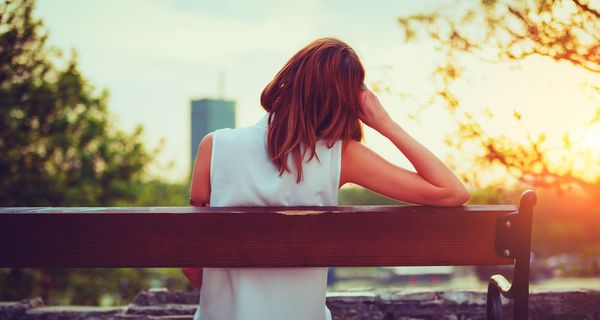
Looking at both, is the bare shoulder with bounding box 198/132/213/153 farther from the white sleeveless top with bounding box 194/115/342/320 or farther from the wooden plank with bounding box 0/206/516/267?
the wooden plank with bounding box 0/206/516/267

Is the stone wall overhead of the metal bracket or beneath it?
beneath

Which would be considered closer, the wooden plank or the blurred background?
the wooden plank

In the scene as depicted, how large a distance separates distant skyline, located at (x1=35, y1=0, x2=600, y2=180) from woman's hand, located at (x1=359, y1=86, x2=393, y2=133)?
0.07m

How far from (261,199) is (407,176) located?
16.3 inches

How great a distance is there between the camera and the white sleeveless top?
73.7 inches

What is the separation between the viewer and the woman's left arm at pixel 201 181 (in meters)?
1.94

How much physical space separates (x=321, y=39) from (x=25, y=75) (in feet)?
57.7

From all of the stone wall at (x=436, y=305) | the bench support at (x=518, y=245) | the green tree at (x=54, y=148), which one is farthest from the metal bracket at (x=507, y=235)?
the green tree at (x=54, y=148)

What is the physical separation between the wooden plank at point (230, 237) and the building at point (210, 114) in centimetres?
4532

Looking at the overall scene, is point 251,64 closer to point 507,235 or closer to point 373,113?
point 373,113

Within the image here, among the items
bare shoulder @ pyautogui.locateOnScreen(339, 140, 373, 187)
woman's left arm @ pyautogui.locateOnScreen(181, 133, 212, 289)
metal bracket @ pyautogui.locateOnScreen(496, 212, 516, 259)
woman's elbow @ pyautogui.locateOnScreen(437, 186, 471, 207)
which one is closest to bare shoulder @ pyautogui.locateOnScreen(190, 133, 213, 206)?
woman's left arm @ pyautogui.locateOnScreen(181, 133, 212, 289)

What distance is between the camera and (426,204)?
1.93m

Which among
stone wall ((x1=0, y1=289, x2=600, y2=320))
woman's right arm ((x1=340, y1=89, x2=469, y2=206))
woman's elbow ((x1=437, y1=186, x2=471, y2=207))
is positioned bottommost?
stone wall ((x1=0, y1=289, x2=600, y2=320))

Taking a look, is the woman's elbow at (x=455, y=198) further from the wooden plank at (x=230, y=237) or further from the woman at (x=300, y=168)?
the wooden plank at (x=230, y=237)
